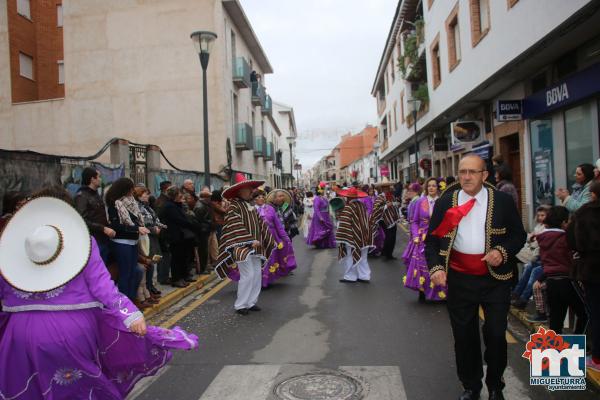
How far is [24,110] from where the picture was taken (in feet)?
79.5

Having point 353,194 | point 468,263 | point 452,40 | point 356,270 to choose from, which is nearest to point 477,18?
point 452,40

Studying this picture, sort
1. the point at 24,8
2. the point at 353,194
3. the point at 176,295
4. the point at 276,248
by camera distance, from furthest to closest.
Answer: the point at 24,8
the point at 353,194
the point at 276,248
the point at 176,295

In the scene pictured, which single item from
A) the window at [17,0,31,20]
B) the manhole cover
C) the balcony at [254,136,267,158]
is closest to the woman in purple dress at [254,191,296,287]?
the manhole cover

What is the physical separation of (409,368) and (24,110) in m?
24.6

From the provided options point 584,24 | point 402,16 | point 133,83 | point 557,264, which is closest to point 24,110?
point 133,83

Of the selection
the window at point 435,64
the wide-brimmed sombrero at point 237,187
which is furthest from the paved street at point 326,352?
the window at point 435,64

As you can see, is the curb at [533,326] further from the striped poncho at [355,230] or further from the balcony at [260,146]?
the balcony at [260,146]

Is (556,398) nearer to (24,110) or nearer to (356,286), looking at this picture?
(356,286)

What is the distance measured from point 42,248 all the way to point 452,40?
17.7 m

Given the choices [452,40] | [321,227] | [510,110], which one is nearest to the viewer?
[510,110]

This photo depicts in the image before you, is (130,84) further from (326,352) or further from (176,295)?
(326,352)

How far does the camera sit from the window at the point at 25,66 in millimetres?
25297

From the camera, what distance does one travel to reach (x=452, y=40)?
1814 cm

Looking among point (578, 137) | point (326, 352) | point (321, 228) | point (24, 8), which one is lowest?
point (326, 352)
